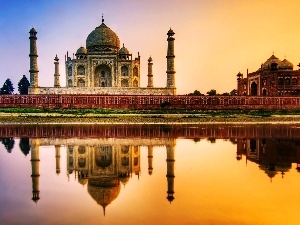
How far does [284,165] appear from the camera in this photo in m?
8.79

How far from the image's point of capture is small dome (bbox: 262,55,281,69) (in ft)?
131

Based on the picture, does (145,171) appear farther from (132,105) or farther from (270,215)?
(132,105)

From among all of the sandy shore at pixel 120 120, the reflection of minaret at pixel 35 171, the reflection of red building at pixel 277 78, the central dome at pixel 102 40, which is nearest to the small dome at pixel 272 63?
the reflection of red building at pixel 277 78

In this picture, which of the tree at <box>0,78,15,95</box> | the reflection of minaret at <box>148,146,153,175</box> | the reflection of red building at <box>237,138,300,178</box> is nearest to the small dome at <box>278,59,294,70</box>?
the reflection of red building at <box>237,138,300,178</box>

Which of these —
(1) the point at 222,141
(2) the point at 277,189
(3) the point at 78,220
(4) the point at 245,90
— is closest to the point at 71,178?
(3) the point at 78,220

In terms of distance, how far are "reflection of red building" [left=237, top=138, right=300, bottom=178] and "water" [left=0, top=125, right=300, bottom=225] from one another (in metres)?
0.02

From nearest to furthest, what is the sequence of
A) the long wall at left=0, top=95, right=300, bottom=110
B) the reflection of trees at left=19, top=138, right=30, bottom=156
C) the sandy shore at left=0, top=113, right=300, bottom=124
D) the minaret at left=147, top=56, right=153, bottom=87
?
the reflection of trees at left=19, top=138, right=30, bottom=156, the sandy shore at left=0, top=113, right=300, bottom=124, the long wall at left=0, top=95, right=300, bottom=110, the minaret at left=147, top=56, right=153, bottom=87

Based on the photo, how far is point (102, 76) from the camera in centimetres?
4225

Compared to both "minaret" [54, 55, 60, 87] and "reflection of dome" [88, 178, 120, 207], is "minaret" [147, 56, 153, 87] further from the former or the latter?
"reflection of dome" [88, 178, 120, 207]

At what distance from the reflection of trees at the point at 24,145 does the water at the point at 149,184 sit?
0.19ft

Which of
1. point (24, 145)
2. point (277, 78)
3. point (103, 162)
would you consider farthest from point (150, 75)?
point (103, 162)

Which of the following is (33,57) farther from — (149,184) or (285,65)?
(149,184)

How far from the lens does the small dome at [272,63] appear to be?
131 ft

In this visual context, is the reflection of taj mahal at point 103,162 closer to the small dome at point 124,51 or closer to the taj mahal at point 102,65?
the taj mahal at point 102,65
